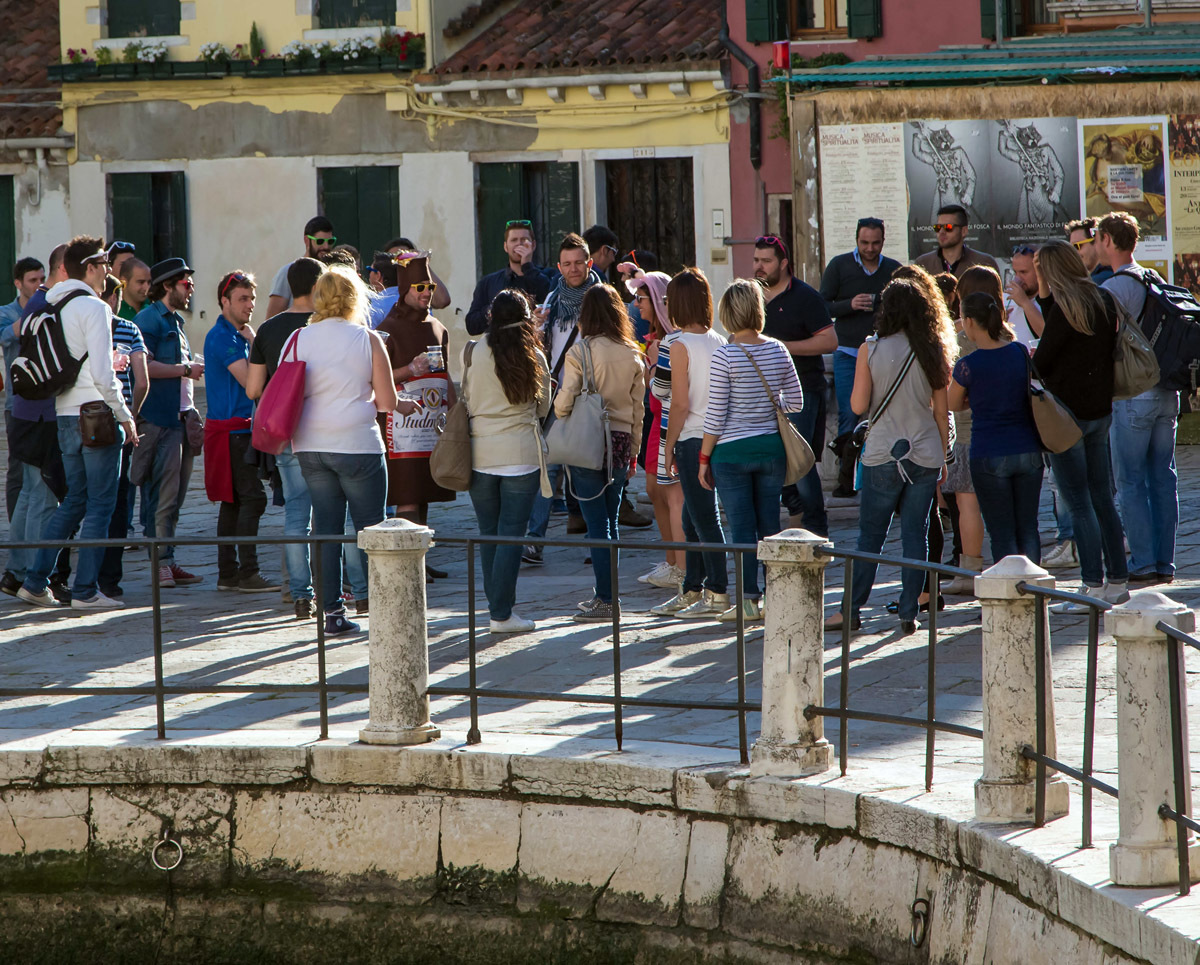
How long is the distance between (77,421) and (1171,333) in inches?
213

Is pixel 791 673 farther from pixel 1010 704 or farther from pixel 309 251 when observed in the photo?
pixel 309 251

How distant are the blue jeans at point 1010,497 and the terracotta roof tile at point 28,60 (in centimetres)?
1883

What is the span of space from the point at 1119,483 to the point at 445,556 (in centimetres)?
409

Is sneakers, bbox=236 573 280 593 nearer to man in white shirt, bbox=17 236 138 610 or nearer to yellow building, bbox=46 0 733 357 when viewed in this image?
man in white shirt, bbox=17 236 138 610

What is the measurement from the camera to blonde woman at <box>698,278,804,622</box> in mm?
8102

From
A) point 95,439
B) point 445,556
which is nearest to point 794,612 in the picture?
point 95,439

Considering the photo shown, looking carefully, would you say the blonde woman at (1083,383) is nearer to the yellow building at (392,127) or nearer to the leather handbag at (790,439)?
the leather handbag at (790,439)

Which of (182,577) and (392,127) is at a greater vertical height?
(392,127)

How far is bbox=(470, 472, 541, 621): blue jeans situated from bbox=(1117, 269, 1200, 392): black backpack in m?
3.05

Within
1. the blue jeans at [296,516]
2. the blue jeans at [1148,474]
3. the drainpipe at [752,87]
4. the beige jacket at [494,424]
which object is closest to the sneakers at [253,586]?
the blue jeans at [296,516]

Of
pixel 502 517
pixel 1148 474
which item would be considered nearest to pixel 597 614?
pixel 502 517

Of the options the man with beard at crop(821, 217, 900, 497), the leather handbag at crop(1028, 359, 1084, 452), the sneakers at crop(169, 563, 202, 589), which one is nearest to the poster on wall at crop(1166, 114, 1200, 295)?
the man with beard at crop(821, 217, 900, 497)

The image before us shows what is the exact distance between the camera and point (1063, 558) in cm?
969

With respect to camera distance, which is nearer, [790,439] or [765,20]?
[790,439]
